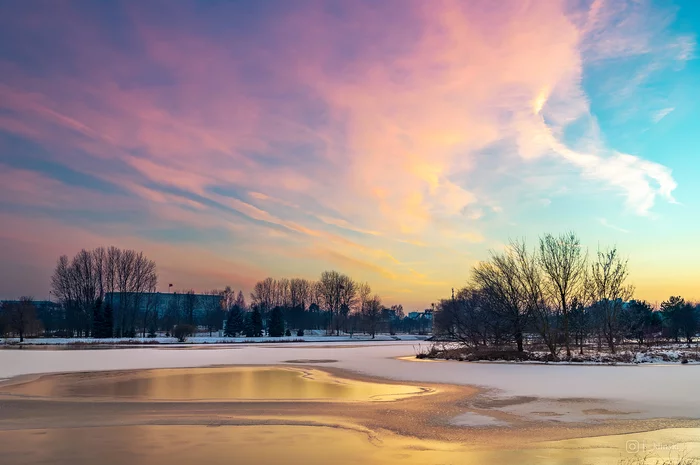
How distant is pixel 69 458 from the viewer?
29.1 feet

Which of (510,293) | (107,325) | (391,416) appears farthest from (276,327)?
(391,416)

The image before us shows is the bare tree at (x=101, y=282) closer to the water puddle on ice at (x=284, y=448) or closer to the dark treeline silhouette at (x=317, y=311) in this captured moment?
the dark treeline silhouette at (x=317, y=311)

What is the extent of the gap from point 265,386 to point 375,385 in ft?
13.8

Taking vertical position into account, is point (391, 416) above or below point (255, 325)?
above

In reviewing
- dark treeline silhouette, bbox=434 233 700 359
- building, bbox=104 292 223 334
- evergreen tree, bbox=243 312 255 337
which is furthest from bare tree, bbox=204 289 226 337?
dark treeline silhouette, bbox=434 233 700 359

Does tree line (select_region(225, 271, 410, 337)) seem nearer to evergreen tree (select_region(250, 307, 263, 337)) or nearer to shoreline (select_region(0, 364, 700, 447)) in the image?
evergreen tree (select_region(250, 307, 263, 337))

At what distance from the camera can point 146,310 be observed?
9312 cm

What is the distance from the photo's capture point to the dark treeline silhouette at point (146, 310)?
74500 millimetres

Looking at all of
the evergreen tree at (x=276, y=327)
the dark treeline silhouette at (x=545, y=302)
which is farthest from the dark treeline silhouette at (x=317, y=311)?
the dark treeline silhouette at (x=545, y=302)

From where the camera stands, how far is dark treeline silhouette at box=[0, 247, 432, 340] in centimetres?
7450

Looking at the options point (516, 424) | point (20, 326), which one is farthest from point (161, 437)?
point (20, 326)

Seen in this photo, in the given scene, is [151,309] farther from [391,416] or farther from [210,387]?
[391,416]

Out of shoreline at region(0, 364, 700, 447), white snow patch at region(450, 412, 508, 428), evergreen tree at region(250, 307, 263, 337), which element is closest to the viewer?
shoreline at region(0, 364, 700, 447)

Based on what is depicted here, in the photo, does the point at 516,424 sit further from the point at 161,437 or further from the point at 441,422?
the point at 161,437
